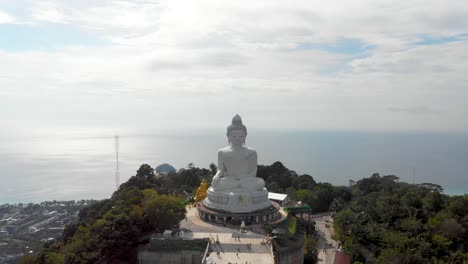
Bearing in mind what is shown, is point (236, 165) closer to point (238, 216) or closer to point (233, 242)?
point (238, 216)

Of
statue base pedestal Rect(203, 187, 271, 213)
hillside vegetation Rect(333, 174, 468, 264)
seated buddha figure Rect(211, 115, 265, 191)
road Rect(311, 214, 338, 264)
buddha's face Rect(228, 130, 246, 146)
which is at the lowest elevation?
road Rect(311, 214, 338, 264)

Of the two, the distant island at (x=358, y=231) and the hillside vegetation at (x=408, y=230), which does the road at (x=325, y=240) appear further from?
the hillside vegetation at (x=408, y=230)

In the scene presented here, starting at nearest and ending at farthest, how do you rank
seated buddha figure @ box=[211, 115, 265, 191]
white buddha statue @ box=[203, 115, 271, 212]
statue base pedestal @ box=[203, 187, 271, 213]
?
1. statue base pedestal @ box=[203, 187, 271, 213]
2. white buddha statue @ box=[203, 115, 271, 212]
3. seated buddha figure @ box=[211, 115, 265, 191]

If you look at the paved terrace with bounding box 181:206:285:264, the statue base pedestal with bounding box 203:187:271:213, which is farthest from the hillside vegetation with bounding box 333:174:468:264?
the statue base pedestal with bounding box 203:187:271:213

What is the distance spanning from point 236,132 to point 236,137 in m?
0.39

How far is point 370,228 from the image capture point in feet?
84.0

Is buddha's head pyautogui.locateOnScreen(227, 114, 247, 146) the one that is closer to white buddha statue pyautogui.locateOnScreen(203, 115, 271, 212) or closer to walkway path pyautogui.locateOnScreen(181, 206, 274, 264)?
white buddha statue pyautogui.locateOnScreen(203, 115, 271, 212)

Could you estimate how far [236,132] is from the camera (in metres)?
28.5

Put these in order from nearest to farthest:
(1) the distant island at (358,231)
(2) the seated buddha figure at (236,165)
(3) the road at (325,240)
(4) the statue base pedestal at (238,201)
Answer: (1) the distant island at (358,231) < (3) the road at (325,240) < (4) the statue base pedestal at (238,201) < (2) the seated buddha figure at (236,165)

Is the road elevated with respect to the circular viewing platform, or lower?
lower

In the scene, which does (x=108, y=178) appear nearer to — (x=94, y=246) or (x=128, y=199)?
(x=128, y=199)

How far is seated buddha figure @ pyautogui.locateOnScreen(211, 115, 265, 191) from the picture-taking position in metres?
27.1

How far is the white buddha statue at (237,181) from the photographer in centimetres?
2598

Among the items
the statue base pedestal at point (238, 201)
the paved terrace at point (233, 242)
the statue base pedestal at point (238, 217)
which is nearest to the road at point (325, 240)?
the statue base pedestal at point (238, 217)
